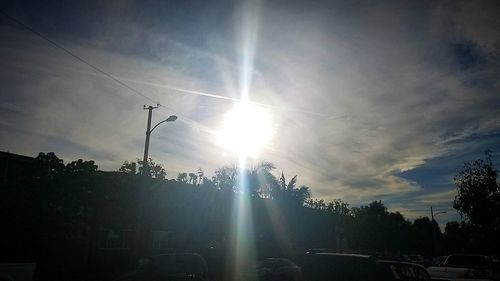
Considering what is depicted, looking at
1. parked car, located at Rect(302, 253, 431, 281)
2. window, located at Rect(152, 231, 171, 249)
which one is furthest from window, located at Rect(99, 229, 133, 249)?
parked car, located at Rect(302, 253, 431, 281)

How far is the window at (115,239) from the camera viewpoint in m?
27.5

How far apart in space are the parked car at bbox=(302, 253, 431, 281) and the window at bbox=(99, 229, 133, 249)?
2048 cm

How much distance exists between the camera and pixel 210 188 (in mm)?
28938

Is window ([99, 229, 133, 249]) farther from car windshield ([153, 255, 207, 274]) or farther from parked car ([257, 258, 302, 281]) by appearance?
parked car ([257, 258, 302, 281])

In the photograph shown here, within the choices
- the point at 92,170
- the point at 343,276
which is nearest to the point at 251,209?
the point at 92,170

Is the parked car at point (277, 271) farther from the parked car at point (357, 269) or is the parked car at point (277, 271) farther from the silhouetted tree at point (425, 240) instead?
the silhouetted tree at point (425, 240)

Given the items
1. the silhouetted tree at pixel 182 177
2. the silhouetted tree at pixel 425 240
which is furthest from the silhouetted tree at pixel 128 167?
the silhouetted tree at pixel 425 240

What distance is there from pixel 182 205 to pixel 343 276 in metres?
20.1

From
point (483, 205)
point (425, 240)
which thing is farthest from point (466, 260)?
point (425, 240)

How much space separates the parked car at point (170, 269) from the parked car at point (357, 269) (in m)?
3.49

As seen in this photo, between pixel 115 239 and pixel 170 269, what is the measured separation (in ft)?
59.2

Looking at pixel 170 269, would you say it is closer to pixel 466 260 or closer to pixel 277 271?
pixel 277 271

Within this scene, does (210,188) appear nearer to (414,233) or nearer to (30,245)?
(30,245)

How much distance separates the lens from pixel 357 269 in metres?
9.16
